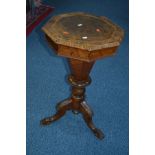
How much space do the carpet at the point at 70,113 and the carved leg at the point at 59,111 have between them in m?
0.05

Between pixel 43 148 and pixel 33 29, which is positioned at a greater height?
pixel 33 29

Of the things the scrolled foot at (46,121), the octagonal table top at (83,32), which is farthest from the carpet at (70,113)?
the octagonal table top at (83,32)

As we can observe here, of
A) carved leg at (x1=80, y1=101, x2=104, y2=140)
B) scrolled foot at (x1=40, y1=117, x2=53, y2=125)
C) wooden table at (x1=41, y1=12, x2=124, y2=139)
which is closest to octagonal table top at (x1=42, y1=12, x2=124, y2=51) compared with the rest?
wooden table at (x1=41, y1=12, x2=124, y2=139)

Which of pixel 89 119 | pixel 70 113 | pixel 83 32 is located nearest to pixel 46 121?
pixel 70 113

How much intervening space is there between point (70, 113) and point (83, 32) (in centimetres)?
98

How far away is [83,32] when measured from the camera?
1.65 m

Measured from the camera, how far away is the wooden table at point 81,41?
153 centimetres

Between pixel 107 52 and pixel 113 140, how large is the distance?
0.90 metres

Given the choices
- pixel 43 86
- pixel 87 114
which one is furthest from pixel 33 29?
pixel 87 114

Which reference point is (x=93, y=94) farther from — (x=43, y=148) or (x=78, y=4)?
(x=78, y=4)

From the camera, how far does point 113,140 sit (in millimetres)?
2123

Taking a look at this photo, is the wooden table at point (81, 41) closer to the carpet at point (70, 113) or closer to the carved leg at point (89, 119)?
the carved leg at point (89, 119)

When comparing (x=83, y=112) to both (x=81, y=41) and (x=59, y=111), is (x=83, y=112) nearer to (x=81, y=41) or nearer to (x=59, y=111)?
(x=59, y=111)

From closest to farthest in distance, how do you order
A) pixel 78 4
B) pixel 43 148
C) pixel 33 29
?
pixel 43 148 → pixel 33 29 → pixel 78 4
